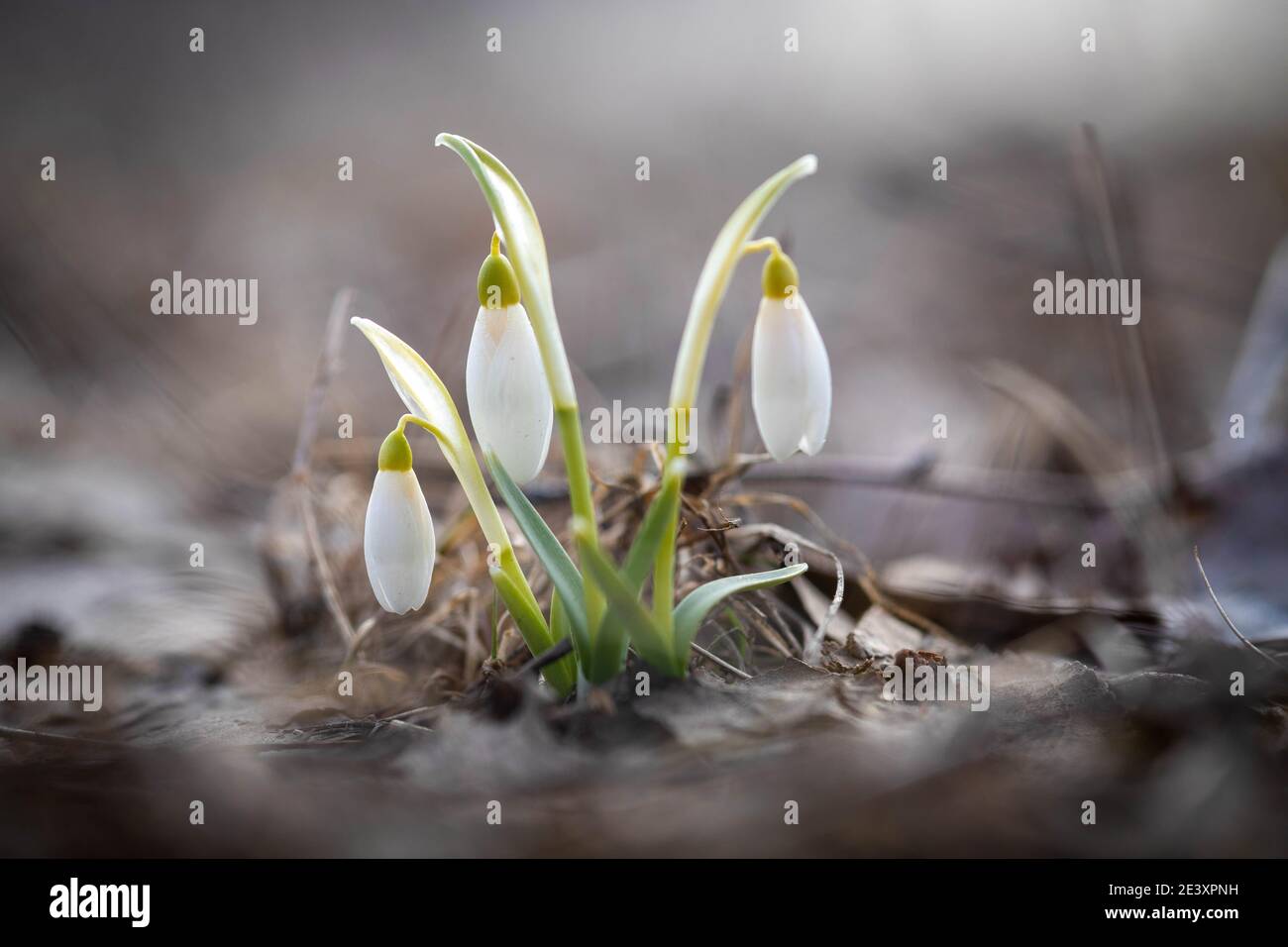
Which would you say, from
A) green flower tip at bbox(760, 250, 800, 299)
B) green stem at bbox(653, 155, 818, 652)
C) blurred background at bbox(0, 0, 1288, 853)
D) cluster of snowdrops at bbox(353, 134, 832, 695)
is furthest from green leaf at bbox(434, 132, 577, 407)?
blurred background at bbox(0, 0, 1288, 853)

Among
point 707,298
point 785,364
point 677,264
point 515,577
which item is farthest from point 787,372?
point 677,264

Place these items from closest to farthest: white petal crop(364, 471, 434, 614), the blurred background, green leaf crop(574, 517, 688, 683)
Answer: green leaf crop(574, 517, 688, 683), white petal crop(364, 471, 434, 614), the blurred background

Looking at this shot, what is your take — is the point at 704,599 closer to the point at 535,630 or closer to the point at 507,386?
the point at 535,630

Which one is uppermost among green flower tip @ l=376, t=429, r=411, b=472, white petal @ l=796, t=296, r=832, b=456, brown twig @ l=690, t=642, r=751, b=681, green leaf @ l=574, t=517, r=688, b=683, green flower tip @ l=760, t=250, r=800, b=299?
green flower tip @ l=760, t=250, r=800, b=299

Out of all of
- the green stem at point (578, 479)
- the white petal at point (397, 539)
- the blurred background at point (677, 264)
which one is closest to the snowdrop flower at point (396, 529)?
the white petal at point (397, 539)

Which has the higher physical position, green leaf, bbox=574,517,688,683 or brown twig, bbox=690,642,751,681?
green leaf, bbox=574,517,688,683

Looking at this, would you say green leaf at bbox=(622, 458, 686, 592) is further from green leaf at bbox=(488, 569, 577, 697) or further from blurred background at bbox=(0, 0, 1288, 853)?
blurred background at bbox=(0, 0, 1288, 853)
